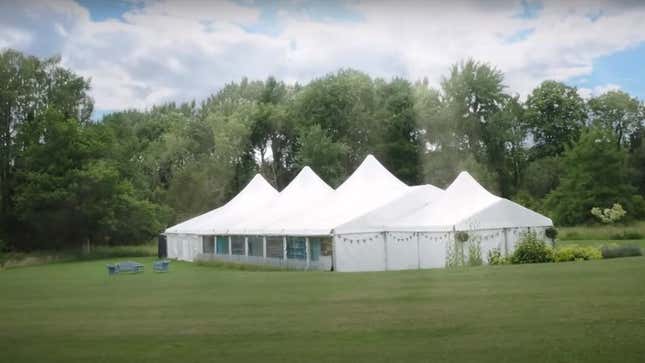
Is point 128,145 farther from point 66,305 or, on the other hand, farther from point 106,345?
point 106,345

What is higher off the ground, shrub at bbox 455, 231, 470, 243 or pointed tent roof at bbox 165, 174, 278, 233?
pointed tent roof at bbox 165, 174, 278, 233

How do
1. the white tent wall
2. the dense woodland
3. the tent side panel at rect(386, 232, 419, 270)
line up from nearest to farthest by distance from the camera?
the tent side panel at rect(386, 232, 419, 270), the white tent wall, the dense woodland

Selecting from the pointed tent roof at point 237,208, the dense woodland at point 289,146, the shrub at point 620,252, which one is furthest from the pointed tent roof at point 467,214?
the dense woodland at point 289,146

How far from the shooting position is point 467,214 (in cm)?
2081

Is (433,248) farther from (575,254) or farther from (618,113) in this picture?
(618,113)

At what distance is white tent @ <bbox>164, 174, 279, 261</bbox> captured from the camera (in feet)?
99.3

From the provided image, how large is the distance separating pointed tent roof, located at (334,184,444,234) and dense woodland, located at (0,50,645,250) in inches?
793

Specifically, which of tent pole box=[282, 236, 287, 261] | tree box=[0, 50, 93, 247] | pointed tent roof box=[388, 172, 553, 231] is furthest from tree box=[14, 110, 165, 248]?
pointed tent roof box=[388, 172, 553, 231]

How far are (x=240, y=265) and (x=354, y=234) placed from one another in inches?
197

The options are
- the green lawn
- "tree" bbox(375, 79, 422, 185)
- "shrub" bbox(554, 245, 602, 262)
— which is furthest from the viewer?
"tree" bbox(375, 79, 422, 185)

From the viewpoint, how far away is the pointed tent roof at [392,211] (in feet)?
70.0

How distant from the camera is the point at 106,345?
8.86 meters

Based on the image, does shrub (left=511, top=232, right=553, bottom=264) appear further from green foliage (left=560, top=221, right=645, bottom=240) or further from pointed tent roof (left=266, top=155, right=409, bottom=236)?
green foliage (left=560, top=221, right=645, bottom=240)

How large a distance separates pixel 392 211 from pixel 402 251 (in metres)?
1.57
